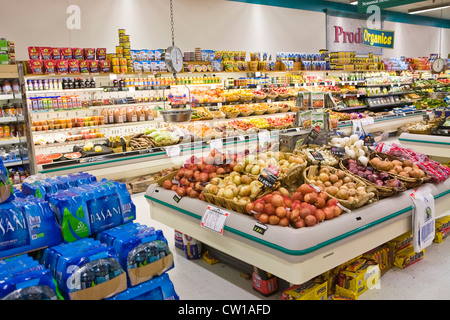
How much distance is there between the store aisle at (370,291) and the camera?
326 centimetres

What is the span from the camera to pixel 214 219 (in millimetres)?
3328

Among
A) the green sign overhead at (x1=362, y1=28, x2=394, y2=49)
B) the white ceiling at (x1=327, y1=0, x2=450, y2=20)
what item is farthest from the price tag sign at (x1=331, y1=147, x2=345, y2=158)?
the white ceiling at (x1=327, y1=0, x2=450, y2=20)

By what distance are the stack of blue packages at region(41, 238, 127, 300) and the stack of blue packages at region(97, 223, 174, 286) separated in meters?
0.09

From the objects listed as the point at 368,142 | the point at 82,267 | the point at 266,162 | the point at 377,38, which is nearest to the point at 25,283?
Result: the point at 82,267

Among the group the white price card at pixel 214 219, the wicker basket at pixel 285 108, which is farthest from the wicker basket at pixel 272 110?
the white price card at pixel 214 219

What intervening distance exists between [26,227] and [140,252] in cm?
71

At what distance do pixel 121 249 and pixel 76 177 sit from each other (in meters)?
1.21

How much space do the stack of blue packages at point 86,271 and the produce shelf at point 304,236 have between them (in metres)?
1.11

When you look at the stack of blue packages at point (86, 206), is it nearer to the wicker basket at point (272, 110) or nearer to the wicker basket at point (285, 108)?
the wicker basket at point (272, 110)

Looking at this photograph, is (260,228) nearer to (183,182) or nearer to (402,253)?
(183,182)

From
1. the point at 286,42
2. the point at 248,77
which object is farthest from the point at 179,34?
the point at 286,42

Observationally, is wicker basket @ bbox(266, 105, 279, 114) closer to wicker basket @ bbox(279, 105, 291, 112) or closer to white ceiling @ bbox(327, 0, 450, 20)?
wicker basket @ bbox(279, 105, 291, 112)

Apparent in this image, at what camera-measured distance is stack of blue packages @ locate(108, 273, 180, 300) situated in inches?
91.6
